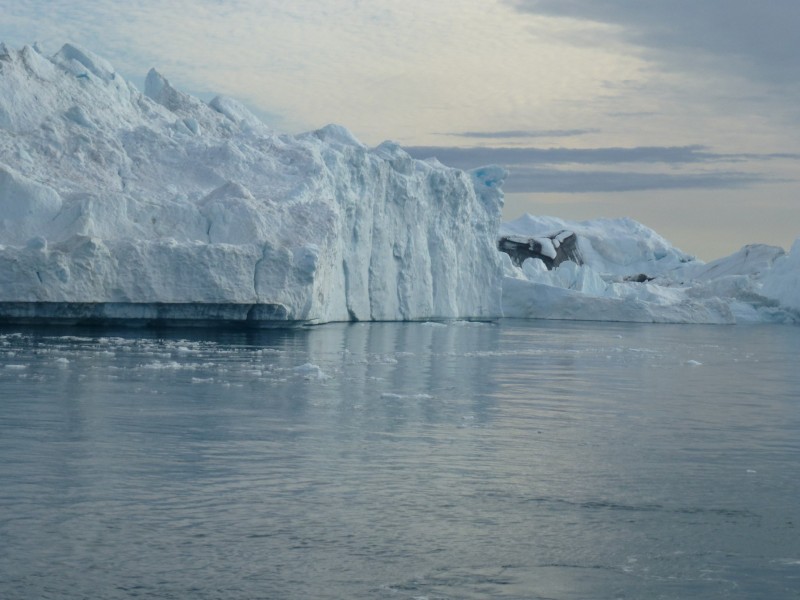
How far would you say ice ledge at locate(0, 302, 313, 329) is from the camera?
Answer: 2192 cm

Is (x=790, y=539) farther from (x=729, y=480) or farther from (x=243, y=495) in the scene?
(x=243, y=495)

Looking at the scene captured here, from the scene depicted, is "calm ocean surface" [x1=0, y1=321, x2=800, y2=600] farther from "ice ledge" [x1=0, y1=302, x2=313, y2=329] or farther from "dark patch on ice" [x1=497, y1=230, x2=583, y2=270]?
"dark patch on ice" [x1=497, y1=230, x2=583, y2=270]

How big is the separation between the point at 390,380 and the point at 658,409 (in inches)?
140

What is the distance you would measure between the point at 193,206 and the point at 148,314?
2.62 m

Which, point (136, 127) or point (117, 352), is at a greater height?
point (136, 127)

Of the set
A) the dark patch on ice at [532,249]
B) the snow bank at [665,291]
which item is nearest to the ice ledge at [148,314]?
the snow bank at [665,291]

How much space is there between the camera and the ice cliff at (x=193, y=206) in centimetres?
2250

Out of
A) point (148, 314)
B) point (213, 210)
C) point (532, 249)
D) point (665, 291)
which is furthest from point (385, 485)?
point (532, 249)

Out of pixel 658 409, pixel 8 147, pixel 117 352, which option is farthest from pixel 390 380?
pixel 8 147

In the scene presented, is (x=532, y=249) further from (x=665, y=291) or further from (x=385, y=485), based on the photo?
(x=385, y=485)

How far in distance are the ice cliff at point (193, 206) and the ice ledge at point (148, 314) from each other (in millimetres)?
246

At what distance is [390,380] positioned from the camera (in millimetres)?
14273

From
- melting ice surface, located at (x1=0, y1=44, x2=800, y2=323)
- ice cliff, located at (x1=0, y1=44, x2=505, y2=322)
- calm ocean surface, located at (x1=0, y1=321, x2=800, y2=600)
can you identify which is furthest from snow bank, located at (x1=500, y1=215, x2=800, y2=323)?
A: calm ocean surface, located at (x1=0, y1=321, x2=800, y2=600)

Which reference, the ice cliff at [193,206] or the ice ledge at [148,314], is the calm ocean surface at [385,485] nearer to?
the ice ledge at [148,314]
